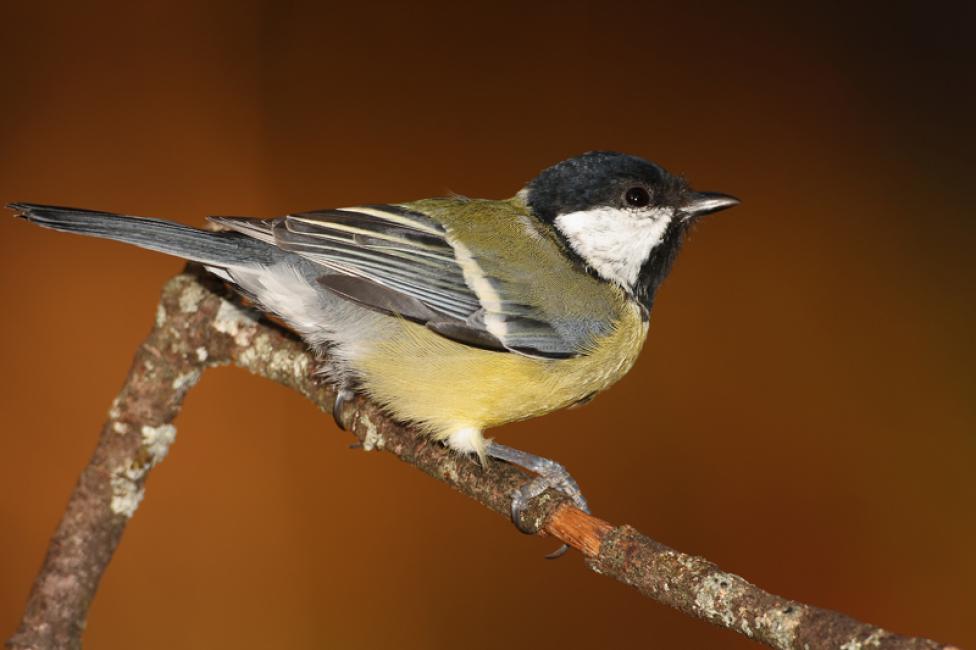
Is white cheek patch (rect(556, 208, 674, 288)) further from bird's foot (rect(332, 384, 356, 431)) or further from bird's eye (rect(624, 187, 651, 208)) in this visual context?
bird's foot (rect(332, 384, 356, 431))

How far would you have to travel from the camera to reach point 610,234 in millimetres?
1499

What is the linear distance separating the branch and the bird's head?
0.40 m

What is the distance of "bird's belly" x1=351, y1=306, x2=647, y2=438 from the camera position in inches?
52.8

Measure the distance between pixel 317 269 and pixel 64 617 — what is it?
668mm

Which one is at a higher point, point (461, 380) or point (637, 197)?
point (637, 197)

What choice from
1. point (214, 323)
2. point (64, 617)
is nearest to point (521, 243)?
point (214, 323)

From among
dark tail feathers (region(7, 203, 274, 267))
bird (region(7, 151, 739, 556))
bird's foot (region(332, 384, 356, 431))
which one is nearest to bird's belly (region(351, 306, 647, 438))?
bird (region(7, 151, 739, 556))

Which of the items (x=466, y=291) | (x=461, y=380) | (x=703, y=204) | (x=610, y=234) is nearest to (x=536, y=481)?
(x=461, y=380)

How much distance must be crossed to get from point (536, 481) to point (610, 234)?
1.49 ft

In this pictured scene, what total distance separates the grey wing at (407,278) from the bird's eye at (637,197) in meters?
0.28

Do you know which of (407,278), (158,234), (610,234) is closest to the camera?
(158,234)

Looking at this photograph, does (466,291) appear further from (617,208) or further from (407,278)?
(617,208)

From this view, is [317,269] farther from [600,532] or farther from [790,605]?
[790,605]

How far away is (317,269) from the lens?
4.56 ft
